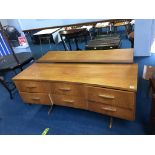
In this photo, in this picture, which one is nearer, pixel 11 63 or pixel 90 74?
pixel 90 74

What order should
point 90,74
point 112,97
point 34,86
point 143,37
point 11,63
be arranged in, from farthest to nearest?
point 143,37
point 11,63
point 34,86
point 90,74
point 112,97

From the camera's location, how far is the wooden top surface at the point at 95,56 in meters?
1.57

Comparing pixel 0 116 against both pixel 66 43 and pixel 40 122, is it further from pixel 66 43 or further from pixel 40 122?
pixel 66 43

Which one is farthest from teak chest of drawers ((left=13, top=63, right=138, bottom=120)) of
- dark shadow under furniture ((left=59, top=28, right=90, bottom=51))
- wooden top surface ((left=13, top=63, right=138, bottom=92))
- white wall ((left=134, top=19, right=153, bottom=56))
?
white wall ((left=134, top=19, right=153, bottom=56))

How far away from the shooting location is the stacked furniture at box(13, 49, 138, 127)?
123cm

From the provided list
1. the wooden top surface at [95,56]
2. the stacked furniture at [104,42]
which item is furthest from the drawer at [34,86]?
the stacked furniture at [104,42]

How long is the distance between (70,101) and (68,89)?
16 cm

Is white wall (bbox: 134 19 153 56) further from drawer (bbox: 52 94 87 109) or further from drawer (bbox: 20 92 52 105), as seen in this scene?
drawer (bbox: 20 92 52 105)

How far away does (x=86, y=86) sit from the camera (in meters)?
1.30

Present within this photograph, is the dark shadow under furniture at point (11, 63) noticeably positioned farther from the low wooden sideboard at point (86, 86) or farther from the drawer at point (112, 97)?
the drawer at point (112, 97)

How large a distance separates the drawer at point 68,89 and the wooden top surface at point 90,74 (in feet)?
0.16

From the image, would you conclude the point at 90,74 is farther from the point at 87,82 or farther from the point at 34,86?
the point at 34,86

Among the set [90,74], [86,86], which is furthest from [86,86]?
[90,74]
